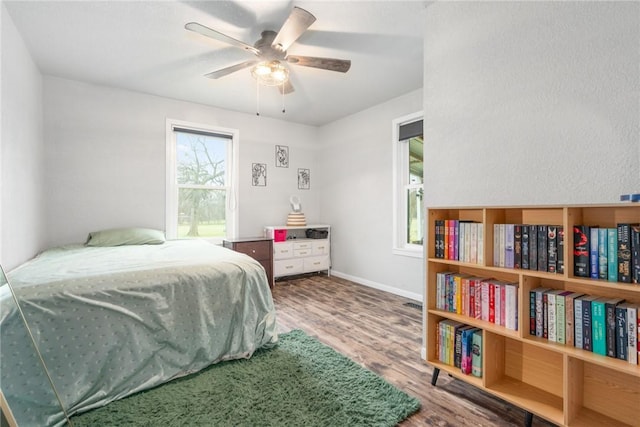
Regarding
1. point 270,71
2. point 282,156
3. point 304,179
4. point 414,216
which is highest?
point 270,71

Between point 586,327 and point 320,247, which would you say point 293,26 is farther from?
point 320,247

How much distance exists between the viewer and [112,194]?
342cm

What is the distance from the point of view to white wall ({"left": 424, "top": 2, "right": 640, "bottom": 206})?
1.29 m

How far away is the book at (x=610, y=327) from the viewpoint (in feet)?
3.94

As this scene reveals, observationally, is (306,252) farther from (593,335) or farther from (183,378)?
(593,335)

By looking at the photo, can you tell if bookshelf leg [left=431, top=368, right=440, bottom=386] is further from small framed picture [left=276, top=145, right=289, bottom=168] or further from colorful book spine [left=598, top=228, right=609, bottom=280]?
small framed picture [left=276, top=145, right=289, bottom=168]

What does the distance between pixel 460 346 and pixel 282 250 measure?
2.94 metres

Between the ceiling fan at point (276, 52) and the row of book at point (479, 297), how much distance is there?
182 centimetres

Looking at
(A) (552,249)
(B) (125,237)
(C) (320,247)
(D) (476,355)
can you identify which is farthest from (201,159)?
(A) (552,249)

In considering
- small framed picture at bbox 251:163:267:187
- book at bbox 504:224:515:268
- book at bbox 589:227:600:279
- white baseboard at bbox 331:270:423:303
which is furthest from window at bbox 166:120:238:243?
book at bbox 589:227:600:279

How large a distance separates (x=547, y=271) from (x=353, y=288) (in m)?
2.80

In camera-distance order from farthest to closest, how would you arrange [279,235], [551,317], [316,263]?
[316,263], [279,235], [551,317]

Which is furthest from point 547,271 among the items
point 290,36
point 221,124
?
point 221,124

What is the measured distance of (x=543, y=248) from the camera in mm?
1425
